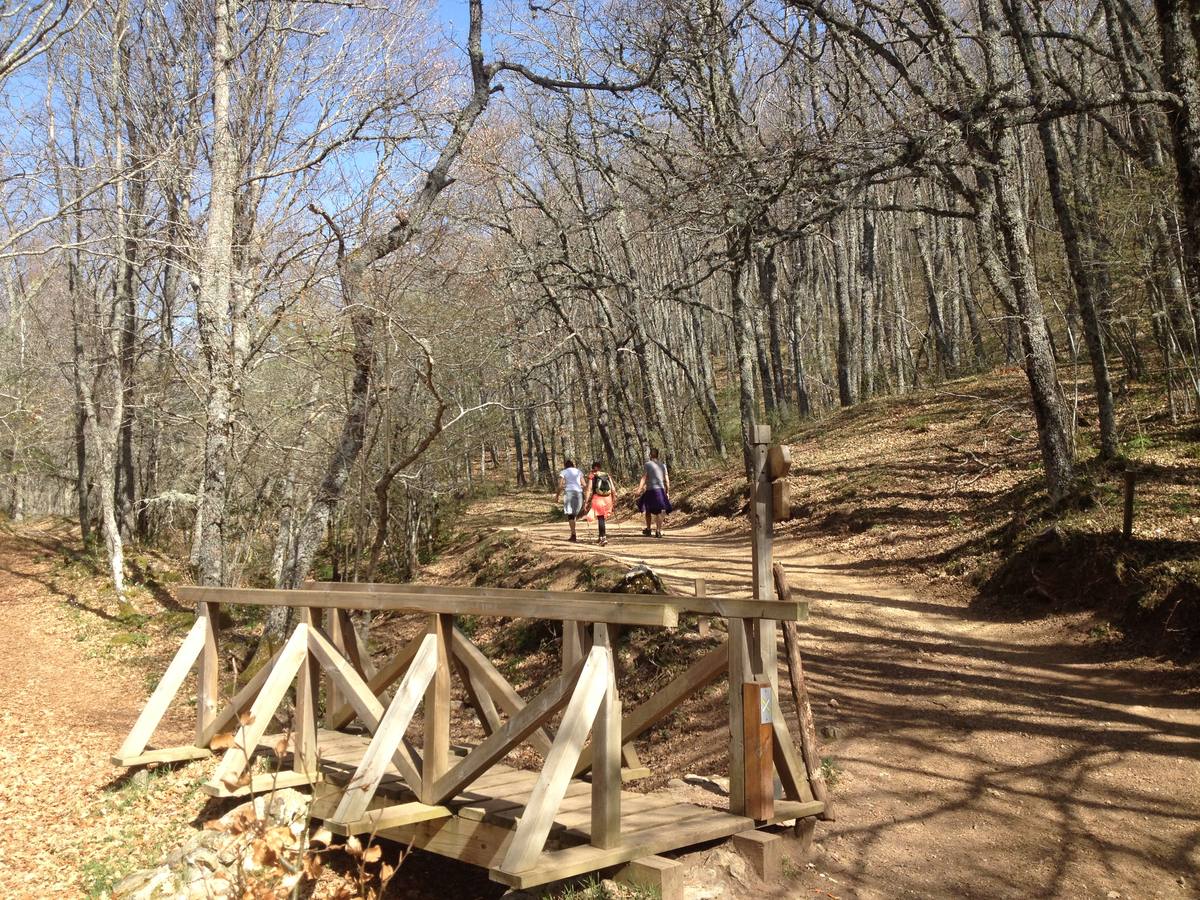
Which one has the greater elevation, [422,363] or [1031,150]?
[1031,150]

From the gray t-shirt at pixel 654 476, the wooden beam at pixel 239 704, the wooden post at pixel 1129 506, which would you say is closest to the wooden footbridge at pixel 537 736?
the wooden beam at pixel 239 704

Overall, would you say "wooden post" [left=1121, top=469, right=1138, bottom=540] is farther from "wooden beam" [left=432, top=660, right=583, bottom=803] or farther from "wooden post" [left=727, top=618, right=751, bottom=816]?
"wooden beam" [left=432, top=660, right=583, bottom=803]

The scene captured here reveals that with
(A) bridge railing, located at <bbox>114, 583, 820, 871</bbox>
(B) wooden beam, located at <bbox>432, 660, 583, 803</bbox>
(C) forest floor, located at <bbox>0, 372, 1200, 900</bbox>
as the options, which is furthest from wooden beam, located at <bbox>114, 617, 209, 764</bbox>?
(B) wooden beam, located at <bbox>432, 660, 583, 803</bbox>

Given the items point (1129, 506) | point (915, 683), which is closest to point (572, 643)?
point (915, 683)

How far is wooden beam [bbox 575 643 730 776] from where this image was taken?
554 centimetres

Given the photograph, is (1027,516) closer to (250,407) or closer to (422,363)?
(422,363)

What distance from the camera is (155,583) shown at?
66.5 ft

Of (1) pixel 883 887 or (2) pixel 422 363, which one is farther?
(2) pixel 422 363

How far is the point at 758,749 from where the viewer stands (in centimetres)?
541

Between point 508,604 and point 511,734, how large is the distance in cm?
74

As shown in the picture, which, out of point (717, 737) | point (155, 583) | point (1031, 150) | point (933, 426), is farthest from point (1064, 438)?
point (1031, 150)

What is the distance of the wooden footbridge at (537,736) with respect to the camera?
4.84 m

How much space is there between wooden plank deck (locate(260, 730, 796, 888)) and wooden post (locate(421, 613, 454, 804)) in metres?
0.18

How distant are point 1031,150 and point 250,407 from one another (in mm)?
30619
